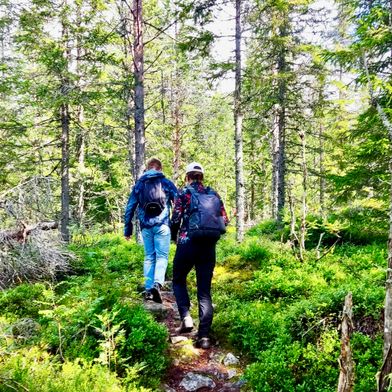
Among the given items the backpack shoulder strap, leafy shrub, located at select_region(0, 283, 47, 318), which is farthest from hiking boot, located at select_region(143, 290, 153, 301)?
the backpack shoulder strap

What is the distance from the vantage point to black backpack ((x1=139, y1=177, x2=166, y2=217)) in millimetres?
6520

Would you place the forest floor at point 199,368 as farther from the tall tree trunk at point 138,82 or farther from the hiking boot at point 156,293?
the tall tree trunk at point 138,82

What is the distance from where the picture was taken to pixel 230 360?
5.09 metres

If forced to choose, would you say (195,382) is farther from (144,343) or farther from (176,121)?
(176,121)

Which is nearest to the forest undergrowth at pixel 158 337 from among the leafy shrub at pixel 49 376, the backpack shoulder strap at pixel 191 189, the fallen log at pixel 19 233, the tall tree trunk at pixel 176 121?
the leafy shrub at pixel 49 376

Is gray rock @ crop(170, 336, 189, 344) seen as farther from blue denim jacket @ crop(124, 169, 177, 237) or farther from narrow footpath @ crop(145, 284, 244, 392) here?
blue denim jacket @ crop(124, 169, 177, 237)

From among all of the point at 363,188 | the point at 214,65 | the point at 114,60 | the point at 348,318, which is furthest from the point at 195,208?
the point at 214,65

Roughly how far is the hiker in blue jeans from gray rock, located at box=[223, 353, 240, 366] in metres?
1.79

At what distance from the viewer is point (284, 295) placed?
6.61m

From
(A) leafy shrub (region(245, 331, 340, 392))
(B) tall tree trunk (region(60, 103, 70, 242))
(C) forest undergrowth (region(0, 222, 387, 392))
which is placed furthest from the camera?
(B) tall tree trunk (region(60, 103, 70, 242))

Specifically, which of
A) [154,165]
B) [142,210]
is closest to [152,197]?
[142,210]

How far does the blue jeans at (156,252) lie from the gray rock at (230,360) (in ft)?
6.20

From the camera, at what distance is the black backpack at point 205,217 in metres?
5.29

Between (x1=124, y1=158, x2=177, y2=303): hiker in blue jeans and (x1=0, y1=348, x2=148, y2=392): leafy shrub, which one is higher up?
(x1=124, y1=158, x2=177, y2=303): hiker in blue jeans
